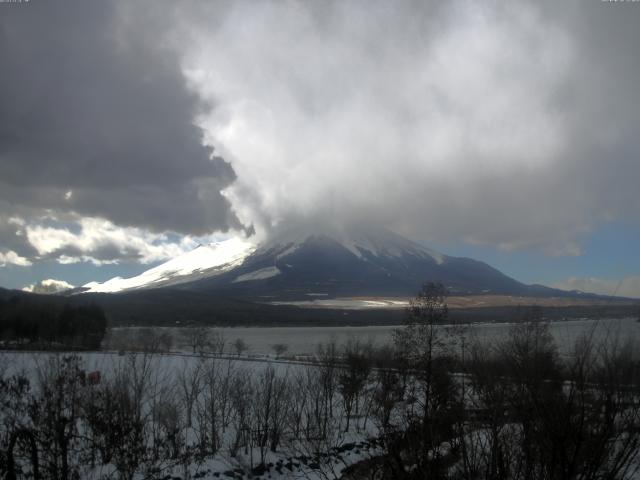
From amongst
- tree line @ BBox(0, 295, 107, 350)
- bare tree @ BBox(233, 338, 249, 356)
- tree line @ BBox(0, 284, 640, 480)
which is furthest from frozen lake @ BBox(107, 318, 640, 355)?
tree line @ BBox(0, 295, 107, 350)

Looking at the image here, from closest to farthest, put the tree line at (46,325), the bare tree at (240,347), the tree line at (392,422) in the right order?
the tree line at (392,422) < the tree line at (46,325) < the bare tree at (240,347)

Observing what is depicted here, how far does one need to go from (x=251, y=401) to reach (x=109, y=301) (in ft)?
523

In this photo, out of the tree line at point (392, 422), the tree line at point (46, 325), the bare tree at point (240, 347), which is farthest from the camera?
the bare tree at point (240, 347)

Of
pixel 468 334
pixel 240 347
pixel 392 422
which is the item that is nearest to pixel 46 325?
pixel 240 347

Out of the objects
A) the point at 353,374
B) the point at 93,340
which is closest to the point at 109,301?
the point at 93,340

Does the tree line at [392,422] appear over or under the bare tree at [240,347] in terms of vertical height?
over

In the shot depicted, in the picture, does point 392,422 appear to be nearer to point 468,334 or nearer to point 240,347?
point 468,334

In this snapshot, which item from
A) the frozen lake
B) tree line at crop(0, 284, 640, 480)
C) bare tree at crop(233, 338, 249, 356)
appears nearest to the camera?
tree line at crop(0, 284, 640, 480)

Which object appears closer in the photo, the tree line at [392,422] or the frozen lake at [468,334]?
the tree line at [392,422]

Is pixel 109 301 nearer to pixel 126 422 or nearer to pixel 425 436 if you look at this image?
pixel 126 422

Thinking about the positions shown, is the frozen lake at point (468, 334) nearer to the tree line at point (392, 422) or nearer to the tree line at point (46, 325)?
the tree line at point (392, 422)

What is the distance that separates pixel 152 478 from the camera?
18.5m

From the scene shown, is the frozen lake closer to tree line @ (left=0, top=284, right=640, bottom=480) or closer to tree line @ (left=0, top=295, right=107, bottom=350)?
tree line @ (left=0, top=284, right=640, bottom=480)

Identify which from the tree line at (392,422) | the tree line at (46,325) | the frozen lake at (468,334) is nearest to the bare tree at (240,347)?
the frozen lake at (468,334)
